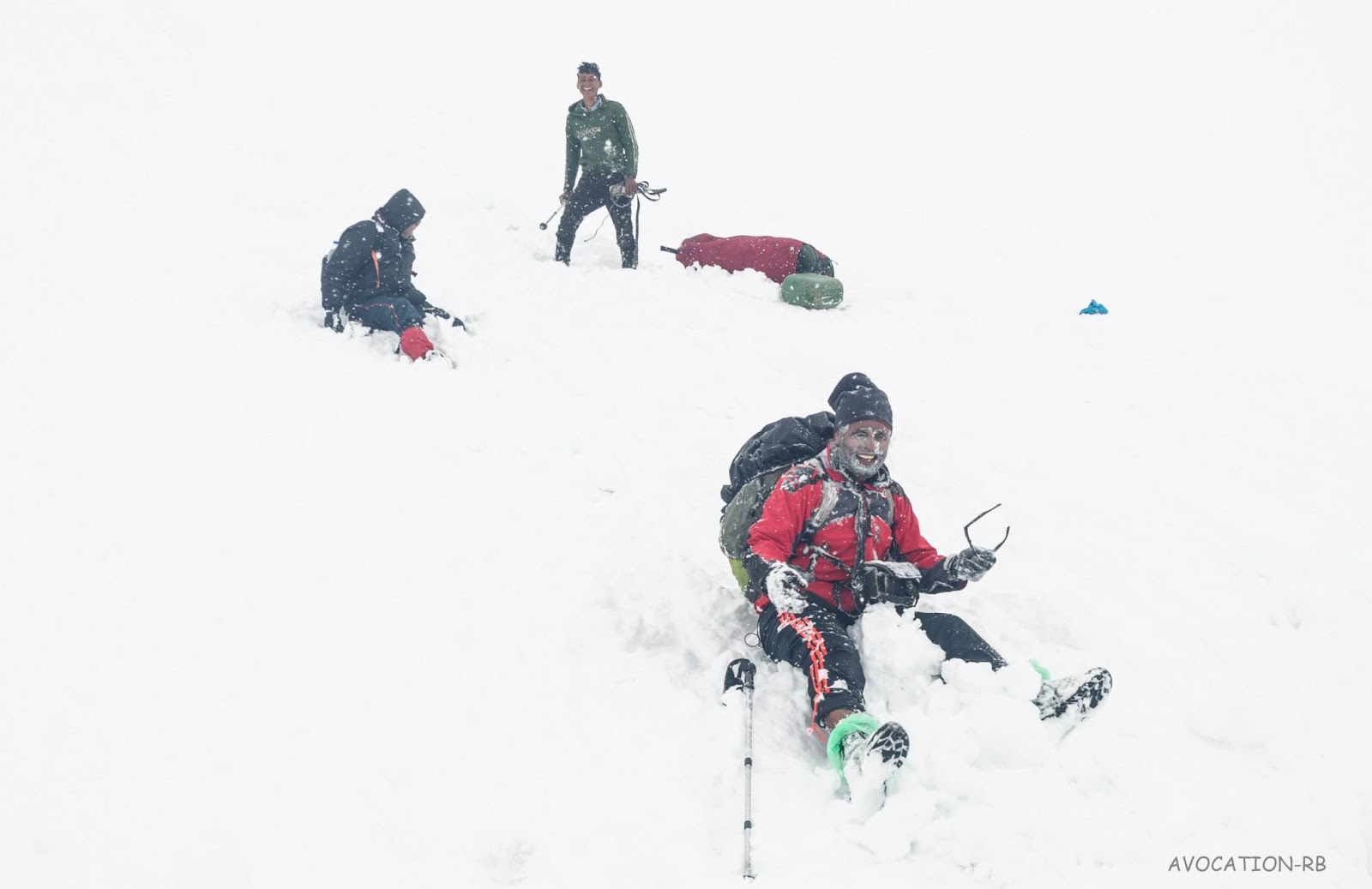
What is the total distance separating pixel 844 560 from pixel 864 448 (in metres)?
0.58

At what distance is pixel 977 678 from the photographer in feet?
11.4

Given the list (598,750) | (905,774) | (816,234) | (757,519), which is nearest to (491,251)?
(816,234)

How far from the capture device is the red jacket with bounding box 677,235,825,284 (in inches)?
370

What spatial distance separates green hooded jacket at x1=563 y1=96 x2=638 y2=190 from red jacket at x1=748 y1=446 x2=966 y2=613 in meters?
5.98

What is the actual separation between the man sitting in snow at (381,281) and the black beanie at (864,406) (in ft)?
13.2

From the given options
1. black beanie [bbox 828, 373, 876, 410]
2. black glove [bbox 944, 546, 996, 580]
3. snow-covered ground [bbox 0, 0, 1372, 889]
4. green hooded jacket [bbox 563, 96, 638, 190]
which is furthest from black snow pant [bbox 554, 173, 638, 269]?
black glove [bbox 944, 546, 996, 580]

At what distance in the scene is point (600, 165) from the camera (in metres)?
9.20

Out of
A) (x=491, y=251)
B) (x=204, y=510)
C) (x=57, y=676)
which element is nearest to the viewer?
(x=57, y=676)

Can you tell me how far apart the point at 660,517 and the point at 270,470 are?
7.82 ft

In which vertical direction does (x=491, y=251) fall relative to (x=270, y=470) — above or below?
above

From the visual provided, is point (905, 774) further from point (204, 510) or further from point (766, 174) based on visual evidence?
point (766, 174)

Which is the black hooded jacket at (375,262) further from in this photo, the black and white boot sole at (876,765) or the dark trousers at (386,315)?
the black and white boot sole at (876,765)

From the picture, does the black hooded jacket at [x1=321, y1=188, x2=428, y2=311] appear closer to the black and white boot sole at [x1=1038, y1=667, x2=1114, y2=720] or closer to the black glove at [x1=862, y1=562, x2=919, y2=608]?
the black glove at [x1=862, y1=562, x2=919, y2=608]

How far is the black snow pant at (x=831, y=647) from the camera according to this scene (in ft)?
11.4
